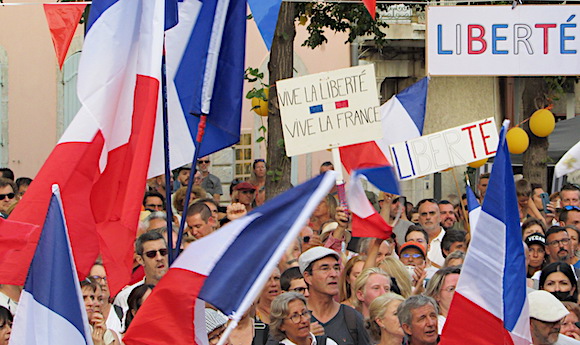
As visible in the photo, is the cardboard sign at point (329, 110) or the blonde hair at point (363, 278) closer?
the blonde hair at point (363, 278)

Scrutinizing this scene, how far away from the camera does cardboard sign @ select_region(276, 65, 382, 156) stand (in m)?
8.52

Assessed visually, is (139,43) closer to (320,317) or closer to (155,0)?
(155,0)

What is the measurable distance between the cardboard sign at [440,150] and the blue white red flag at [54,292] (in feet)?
17.3

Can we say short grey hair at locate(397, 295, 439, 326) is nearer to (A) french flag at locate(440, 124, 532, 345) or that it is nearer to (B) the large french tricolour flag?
(A) french flag at locate(440, 124, 532, 345)

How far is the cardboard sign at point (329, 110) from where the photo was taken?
28.0 feet

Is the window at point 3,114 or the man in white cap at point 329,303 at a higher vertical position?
the window at point 3,114

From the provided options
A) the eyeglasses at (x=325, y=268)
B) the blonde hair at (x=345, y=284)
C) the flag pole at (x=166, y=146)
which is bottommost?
the blonde hair at (x=345, y=284)

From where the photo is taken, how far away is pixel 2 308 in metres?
6.01

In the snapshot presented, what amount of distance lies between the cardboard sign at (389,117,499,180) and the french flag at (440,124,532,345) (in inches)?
167

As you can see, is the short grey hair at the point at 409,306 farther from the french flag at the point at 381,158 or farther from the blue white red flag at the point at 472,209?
the french flag at the point at 381,158

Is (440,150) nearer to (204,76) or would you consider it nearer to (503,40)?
(503,40)

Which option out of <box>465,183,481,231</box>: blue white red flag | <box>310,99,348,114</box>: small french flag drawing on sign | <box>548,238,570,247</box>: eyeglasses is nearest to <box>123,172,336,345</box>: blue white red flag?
<box>465,183,481,231</box>: blue white red flag

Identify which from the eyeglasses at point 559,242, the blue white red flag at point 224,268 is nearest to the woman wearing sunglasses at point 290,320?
the blue white red flag at point 224,268

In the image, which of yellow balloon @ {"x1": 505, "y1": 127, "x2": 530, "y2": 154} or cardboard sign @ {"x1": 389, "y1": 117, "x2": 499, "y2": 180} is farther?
yellow balloon @ {"x1": 505, "y1": 127, "x2": 530, "y2": 154}
